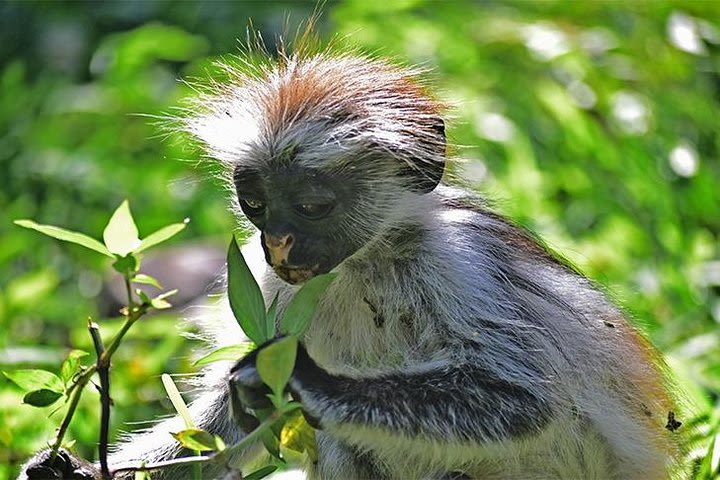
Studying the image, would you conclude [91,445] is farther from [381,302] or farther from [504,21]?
[504,21]

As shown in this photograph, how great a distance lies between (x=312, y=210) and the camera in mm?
4449

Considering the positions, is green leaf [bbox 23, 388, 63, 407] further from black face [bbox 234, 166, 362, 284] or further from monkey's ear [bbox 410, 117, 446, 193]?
monkey's ear [bbox 410, 117, 446, 193]

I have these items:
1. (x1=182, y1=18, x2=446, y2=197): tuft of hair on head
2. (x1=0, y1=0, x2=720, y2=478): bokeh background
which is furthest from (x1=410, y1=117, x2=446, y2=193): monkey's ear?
(x1=0, y1=0, x2=720, y2=478): bokeh background

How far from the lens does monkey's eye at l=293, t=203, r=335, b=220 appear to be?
14.5 ft

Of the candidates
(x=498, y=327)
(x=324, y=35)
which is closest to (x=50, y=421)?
(x=498, y=327)

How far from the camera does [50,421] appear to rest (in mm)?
5848

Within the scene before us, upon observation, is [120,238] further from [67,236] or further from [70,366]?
[70,366]

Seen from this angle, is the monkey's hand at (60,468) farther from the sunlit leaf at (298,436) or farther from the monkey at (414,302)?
the monkey at (414,302)

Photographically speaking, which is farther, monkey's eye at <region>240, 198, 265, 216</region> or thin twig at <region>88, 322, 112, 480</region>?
monkey's eye at <region>240, 198, 265, 216</region>

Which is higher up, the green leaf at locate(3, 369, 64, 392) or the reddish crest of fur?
the reddish crest of fur

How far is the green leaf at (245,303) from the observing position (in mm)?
3844

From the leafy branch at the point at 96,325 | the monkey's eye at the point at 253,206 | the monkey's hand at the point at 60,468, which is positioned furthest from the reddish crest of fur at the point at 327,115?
the monkey's hand at the point at 60,468

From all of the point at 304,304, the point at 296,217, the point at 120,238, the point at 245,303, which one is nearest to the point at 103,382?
the point at 120,238

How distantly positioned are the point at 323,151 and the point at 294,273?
1.53 feet
